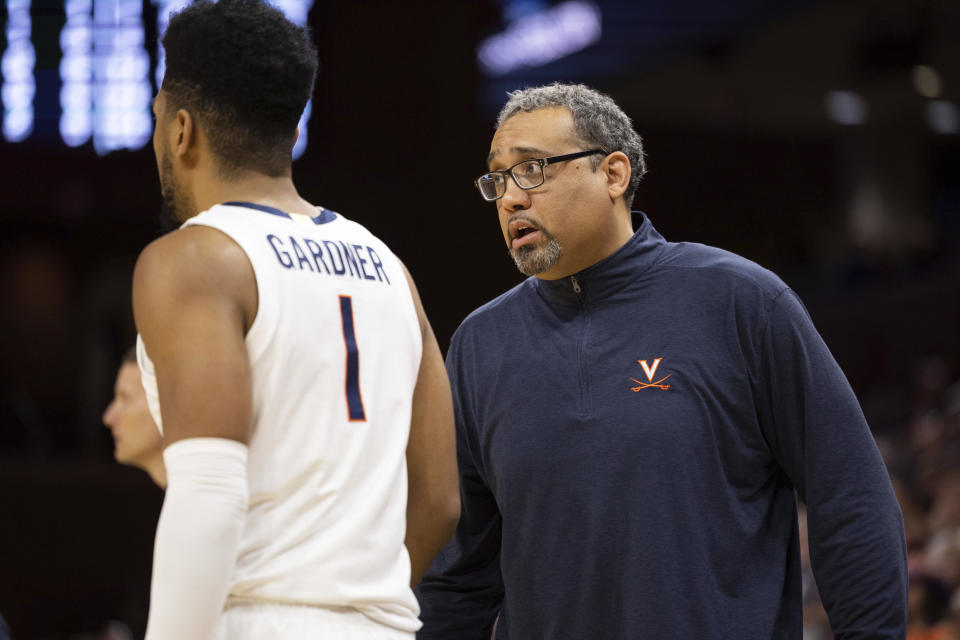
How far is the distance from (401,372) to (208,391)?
38cm

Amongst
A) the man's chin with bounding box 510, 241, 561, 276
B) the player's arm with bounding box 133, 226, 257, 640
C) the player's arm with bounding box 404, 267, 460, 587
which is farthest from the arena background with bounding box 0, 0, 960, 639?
the player's arm with bounding box 133, 226, 257, 640

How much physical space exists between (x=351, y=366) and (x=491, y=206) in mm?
9292

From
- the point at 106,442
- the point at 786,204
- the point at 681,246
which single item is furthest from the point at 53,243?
the point at 681,246

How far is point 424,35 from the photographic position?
11.0 metres

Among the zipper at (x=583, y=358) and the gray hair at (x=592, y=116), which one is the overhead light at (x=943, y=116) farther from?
the zipper at (x=583, y=358)

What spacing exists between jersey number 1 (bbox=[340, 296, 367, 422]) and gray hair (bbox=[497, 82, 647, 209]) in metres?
1.04

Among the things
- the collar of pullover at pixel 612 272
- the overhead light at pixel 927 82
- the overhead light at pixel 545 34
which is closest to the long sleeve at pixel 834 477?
the collar of pullover at pixel 612 272

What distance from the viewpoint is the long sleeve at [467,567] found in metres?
2.78

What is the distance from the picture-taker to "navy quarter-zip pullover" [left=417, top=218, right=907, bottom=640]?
239 centimetres

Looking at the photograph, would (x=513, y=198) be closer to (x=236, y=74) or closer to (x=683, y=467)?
(x=683, y=467)

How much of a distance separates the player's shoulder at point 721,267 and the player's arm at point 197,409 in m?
1.19

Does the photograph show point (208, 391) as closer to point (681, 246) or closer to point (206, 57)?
point (206, 57)

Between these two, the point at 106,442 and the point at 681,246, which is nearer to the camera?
the point at 681,246

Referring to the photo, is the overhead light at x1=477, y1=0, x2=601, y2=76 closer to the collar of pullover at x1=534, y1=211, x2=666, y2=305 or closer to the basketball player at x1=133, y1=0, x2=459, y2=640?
the collar of pullover at x1=534, y1=211, x2=666, y2=305
